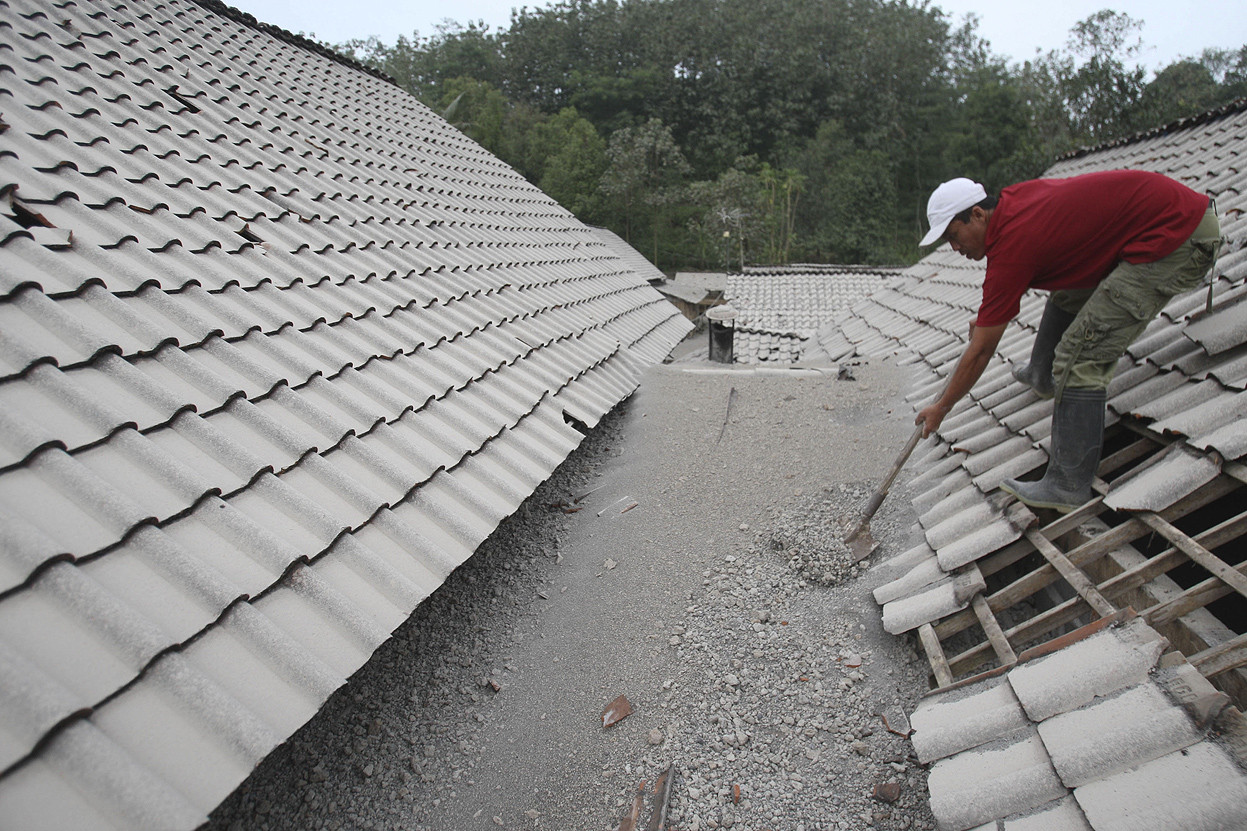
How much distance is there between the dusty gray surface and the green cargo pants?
123 centimetres

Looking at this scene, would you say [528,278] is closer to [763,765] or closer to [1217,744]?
[763,765]

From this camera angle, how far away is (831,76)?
150 ft

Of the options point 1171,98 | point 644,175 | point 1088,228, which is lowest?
point 644,175

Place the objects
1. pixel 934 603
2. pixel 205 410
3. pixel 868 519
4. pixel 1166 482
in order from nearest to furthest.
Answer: pixel 205 410 → pixel 1166 482 → pixel 934 603 → pixel 868 519

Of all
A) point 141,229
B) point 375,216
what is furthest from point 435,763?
point 375,216

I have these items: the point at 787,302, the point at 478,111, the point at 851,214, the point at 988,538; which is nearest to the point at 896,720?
the point at 988,538

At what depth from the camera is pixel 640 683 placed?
9.80ft

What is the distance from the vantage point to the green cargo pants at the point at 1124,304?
285 cm

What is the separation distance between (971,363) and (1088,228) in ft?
2.50

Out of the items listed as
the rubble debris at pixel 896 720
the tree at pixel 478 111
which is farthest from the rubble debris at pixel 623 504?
the tree at pixel 478 111

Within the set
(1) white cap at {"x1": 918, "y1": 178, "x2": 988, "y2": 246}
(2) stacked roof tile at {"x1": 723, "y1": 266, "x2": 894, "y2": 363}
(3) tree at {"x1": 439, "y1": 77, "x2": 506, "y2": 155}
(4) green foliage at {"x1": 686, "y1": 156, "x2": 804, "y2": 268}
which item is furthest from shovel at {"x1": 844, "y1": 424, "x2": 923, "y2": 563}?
(3) tree at {"x1": 439, "y1": 77, "x2": 506, "y2": 155}

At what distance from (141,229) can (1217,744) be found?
4449mm

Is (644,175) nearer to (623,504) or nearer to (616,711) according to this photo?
(623,504)

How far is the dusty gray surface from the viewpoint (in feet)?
7.88
